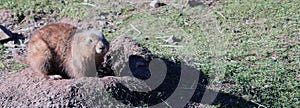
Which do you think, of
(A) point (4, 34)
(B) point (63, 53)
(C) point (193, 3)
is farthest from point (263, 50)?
Answer: (A) point (4, 34)

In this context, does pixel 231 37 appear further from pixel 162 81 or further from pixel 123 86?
pixel 123 86

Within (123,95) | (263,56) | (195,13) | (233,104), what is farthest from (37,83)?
(195,13)

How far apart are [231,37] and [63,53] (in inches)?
104

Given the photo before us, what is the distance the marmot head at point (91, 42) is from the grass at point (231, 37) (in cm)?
146

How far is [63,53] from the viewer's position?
608 cm

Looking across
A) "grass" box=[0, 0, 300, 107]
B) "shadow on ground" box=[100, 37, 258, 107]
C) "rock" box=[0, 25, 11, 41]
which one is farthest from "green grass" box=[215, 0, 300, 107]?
"rock" box=[0, 25, 11, 41]

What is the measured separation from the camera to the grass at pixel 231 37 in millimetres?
6480

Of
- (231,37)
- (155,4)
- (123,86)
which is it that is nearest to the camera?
(123,86)

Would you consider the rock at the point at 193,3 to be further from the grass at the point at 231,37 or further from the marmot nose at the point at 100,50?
the marmot nose at the point at 100,50

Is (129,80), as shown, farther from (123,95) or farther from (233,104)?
(233,104)

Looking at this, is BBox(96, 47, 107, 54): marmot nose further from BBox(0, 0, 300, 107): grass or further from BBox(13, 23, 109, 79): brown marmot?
BBox(0, 0, 300, 107): grass

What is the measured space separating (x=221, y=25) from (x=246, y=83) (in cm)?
186

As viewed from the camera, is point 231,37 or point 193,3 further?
point 193,3

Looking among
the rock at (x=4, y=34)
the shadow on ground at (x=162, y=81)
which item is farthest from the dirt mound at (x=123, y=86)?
the rock at (x=4, y=34)
